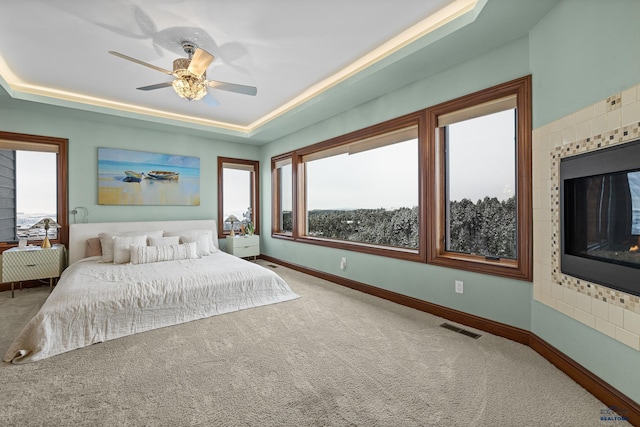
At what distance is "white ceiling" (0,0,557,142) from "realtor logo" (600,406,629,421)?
2.63 m

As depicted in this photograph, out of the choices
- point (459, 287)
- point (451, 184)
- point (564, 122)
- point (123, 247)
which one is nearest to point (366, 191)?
point (451, 184)

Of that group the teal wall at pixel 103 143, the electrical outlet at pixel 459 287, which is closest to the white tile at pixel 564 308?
the electrical outlet at pixel 459 287

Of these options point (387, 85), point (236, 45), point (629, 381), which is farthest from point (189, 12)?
point (629, 381)

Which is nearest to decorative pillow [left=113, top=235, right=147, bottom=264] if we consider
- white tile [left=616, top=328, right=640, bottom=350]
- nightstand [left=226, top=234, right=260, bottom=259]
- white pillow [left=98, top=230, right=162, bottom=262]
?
white pillow [left=98, top=230, right=162, bottom=262]

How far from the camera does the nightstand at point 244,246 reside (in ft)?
19.0

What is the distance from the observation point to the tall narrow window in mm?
3598

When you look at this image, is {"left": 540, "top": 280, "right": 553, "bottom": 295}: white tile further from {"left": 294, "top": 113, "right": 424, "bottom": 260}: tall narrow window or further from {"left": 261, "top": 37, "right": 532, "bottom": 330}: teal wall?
{"left": 294, "top": 113, "right": 424, "bottom": 260}: tall narrow window

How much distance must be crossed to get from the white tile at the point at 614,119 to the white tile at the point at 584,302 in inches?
40.6

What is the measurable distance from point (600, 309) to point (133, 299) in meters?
3.64

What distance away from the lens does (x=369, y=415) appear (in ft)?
5.29

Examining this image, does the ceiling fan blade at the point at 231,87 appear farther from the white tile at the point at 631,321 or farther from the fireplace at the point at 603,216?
the white tile at the point at 631,321

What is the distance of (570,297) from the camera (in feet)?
6.45

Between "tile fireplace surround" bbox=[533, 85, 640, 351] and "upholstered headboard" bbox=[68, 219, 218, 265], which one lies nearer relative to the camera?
"tile fireplace surround" bbox=[533, 85, 640, 351]

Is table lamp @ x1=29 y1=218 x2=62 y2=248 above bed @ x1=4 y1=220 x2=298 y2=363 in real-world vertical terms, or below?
above
